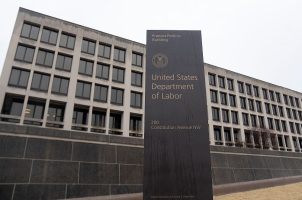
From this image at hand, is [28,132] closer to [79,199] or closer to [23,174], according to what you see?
[23,174]

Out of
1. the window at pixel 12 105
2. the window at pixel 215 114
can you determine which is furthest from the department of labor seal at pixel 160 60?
the window at pixel 215 114

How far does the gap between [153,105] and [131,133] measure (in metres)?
23.9

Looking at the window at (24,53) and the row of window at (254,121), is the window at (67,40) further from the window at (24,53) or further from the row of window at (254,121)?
the row of window at (254,121)

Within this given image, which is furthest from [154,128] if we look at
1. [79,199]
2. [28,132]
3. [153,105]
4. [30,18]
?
[30,18]

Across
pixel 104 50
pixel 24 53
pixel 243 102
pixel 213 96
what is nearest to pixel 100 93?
pixel 104 50

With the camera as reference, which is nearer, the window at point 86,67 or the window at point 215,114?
the window at point 86,67

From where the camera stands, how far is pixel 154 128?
9133 millimetres

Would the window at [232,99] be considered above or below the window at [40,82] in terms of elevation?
above

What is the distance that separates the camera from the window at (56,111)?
29.5 m

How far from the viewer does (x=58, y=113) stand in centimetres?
3006

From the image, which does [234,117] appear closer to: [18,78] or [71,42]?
[71,42]

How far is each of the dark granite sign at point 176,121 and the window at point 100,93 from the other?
22.9m

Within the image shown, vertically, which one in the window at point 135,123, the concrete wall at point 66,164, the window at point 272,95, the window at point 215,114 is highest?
the window at point 272,95

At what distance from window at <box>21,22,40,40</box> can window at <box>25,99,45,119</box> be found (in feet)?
26.1
